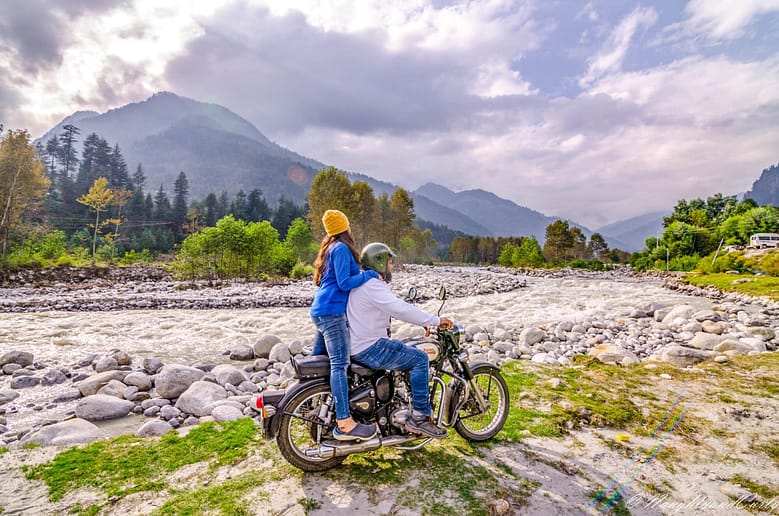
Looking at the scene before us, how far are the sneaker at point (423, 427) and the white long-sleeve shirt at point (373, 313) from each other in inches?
32.5

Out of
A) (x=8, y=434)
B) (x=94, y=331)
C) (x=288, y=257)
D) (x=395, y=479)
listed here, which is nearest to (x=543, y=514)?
(x=395, y=479)

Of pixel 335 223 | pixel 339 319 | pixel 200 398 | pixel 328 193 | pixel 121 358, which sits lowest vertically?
pixel 121 358

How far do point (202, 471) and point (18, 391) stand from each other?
216 inches

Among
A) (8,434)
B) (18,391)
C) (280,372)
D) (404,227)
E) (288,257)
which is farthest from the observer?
(404,227)

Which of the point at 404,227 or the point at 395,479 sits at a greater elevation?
the point at 404,227

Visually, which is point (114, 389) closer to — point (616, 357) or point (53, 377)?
point (53, 377)

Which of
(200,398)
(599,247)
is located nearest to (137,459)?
(200,398)

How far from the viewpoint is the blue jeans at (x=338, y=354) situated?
3184 mm

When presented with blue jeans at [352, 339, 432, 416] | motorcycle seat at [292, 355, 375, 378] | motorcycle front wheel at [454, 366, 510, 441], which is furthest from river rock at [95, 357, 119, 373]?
motorcycle front wheel at [454, 366, 510, 441]

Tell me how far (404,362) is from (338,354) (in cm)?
60

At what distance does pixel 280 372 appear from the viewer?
742 centimetres

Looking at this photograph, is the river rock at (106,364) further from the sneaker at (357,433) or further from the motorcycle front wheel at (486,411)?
the motorcycle front wheel at (486,411)

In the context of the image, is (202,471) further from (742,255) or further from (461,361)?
(742,255)

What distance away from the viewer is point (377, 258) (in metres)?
3.38
